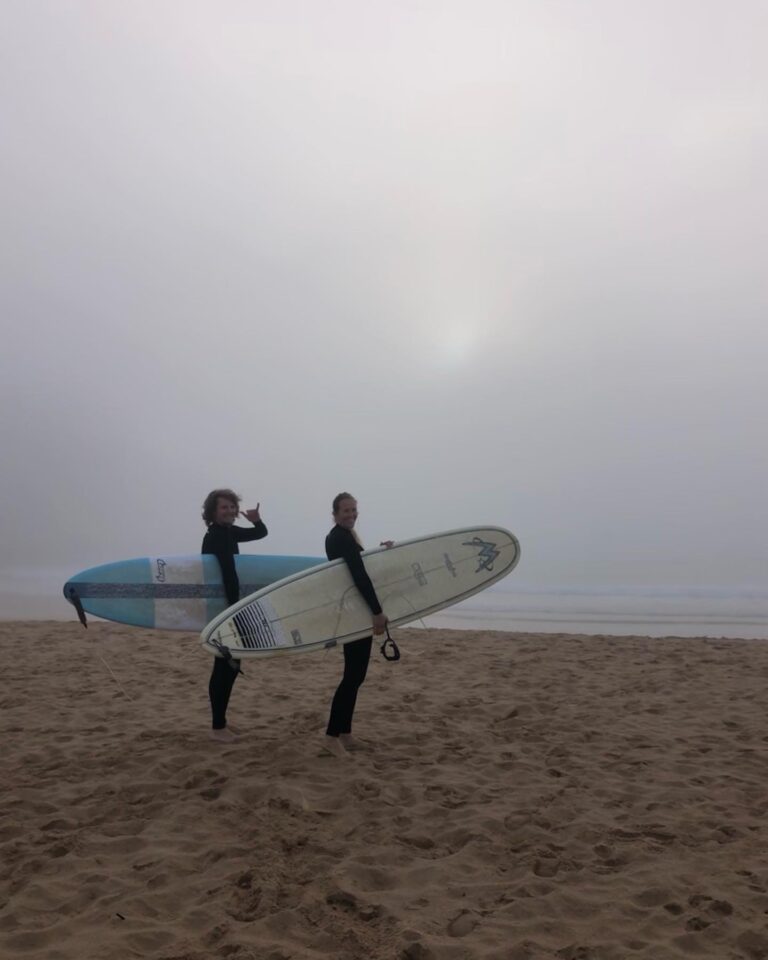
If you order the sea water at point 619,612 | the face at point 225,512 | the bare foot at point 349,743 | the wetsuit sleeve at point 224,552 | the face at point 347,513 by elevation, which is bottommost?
the sea water at point 619,612

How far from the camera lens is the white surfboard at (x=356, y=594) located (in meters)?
4.12

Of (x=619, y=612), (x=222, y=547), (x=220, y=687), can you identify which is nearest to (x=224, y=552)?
(x=222, y=547)

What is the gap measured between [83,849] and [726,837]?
2.51 m

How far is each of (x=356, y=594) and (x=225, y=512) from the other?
37.0 inches

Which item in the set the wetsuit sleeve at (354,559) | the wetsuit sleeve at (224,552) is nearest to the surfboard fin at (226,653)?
the wetsuit sleeve at (224,552)

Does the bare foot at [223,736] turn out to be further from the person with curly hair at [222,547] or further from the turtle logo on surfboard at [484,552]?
the turtle logo on surfboard at [484,552]

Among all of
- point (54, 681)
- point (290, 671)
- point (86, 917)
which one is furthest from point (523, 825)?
point (54, 681)

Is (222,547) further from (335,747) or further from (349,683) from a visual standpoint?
(335,747)

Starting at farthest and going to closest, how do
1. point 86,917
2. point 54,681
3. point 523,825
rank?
point 54,681
point 523,825
point 86,917

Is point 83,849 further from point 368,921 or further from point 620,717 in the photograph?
point 620,717

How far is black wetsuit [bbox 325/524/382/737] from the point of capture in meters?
3.76

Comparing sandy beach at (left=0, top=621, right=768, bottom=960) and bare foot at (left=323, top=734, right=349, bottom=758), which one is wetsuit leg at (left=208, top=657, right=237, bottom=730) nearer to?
sandy beach at (left=0, top=621, right=768, bottom=960)

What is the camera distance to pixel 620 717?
460 cm

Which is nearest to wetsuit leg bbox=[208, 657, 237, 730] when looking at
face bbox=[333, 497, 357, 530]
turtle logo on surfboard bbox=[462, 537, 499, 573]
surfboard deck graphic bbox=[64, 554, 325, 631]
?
surfboard deck graphic bbox=[64, 554, 325, 631]
